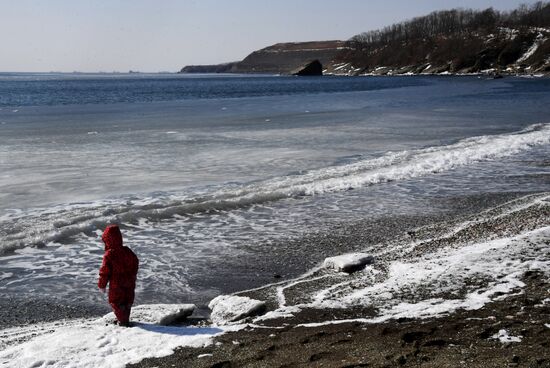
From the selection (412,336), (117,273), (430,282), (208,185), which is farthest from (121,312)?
(208,185)

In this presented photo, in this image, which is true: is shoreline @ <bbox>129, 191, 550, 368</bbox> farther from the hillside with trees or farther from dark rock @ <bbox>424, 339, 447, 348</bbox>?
the hillside with trees

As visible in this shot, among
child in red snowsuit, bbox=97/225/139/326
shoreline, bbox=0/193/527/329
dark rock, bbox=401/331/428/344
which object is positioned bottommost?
shoreline, bbox=0/193/527/329

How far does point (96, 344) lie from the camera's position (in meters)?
6.74

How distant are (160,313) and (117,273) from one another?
2.51ft

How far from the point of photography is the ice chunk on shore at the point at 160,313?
7539 mm

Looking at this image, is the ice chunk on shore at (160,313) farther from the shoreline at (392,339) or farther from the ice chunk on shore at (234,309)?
the shoreline at (392,339)

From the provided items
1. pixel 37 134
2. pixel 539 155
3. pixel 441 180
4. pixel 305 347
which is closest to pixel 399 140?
pixel 539 155

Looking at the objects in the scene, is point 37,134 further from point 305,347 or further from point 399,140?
point 305,347

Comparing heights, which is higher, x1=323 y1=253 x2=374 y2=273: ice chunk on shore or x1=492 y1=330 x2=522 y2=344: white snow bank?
x1=492 y1=330 x2=522 y2=344: white snow bank

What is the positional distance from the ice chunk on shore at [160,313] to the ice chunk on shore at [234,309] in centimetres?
37

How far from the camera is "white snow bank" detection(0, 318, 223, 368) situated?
6.35 meters

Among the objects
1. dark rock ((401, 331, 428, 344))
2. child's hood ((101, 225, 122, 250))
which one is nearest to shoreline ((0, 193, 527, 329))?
child's hood ((101, 225, 122, 250))

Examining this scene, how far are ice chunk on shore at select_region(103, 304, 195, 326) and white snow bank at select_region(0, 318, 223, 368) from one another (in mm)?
173

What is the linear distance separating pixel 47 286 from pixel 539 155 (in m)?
18.1
